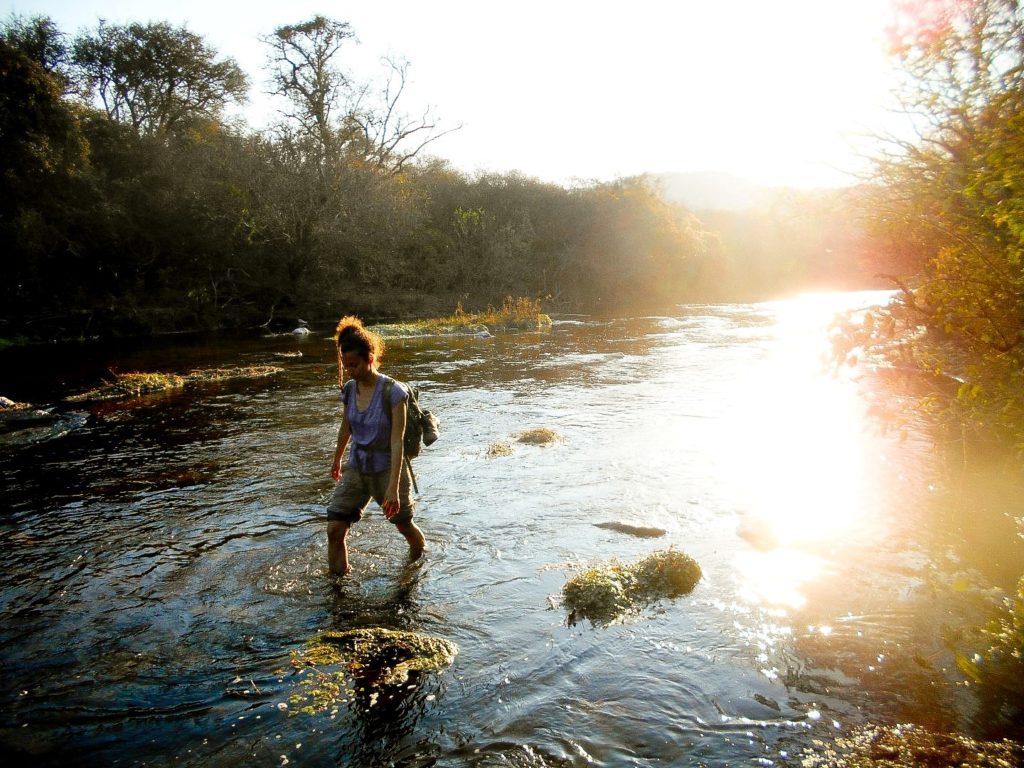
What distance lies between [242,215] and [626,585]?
3273 cm

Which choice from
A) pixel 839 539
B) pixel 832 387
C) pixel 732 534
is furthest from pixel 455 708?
pixel 832 387

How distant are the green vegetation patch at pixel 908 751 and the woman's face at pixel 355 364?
4.00m

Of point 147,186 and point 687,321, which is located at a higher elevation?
point 147,186

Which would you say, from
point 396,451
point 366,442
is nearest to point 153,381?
point 366,442

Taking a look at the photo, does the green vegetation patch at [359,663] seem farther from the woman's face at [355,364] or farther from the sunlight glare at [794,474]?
the sunlight glare at [794,474]

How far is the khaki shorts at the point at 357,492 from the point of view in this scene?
5523mm

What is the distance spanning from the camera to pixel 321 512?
7520mm

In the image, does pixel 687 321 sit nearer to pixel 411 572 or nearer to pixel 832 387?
pixel 832 387

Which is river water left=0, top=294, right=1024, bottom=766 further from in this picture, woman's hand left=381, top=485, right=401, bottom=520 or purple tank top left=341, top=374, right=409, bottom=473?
purple tank top left=341, top=374, right=409, bottom=473

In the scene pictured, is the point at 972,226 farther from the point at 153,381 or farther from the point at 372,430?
the point at 153,381

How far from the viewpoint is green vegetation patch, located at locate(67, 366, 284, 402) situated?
574 inches

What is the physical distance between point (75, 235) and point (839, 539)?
109 ft

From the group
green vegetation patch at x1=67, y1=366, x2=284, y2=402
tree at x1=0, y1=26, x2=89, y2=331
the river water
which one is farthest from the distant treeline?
the river water

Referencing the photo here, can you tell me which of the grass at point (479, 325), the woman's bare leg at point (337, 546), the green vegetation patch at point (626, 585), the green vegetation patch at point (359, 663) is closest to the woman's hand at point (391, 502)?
the woman's bare leg at point (337, 546)
